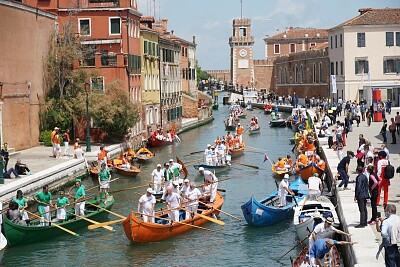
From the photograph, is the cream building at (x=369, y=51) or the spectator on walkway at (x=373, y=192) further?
the cream building at (x=369, y=51)

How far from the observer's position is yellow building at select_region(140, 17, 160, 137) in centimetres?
5500

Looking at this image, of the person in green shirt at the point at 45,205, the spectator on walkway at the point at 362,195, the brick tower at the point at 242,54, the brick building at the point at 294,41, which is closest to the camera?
the spectator on walkway at the point at 362,195

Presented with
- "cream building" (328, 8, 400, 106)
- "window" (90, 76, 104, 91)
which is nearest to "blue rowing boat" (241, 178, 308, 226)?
"window" (90, 76, 104, 91)

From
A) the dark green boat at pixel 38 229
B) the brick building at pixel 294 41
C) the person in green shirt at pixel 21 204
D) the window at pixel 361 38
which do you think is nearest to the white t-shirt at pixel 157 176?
the dark green boat at pixel 38 229

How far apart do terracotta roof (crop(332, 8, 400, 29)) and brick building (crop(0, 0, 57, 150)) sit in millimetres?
33541

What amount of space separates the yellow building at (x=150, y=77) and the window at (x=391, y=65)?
21.4 metres

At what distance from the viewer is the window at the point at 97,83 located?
4652cm

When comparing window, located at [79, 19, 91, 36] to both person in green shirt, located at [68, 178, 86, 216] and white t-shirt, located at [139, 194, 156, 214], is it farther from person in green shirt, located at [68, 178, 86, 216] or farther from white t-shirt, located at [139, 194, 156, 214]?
white t-shirt, located at [139, 194, 156, 214]

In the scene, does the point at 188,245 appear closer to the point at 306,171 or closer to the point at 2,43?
the point at 306,171

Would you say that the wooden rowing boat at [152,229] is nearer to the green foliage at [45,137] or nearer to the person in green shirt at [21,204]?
the person in green shirt at [21,204]

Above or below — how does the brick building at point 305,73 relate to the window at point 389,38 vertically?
below

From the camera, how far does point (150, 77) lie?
57.8 metres

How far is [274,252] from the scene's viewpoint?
22406mm

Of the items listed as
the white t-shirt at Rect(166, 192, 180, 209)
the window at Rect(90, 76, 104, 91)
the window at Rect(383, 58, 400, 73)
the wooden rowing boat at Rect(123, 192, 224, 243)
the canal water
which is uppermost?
the window at Rect(383, 58, 400, 73)
